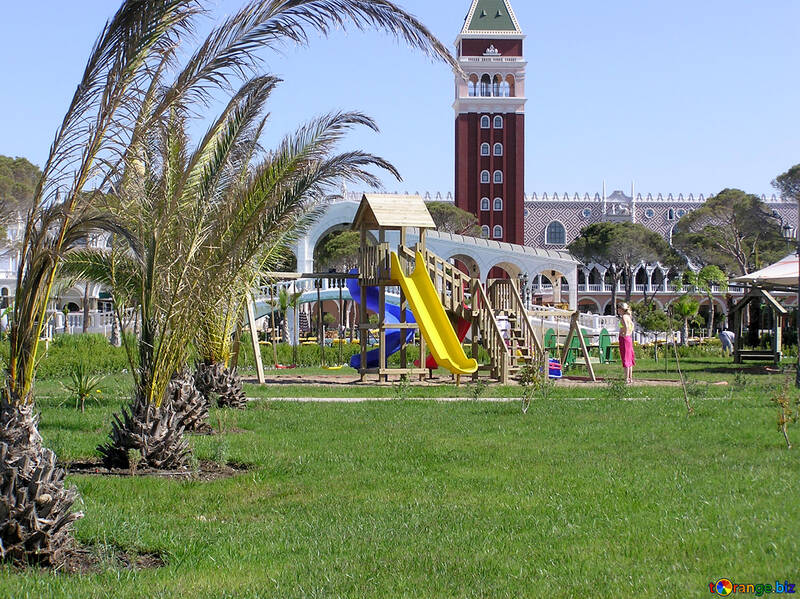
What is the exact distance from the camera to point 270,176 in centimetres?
Result: 944

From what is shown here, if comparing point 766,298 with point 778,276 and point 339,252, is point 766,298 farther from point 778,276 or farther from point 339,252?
point 339,252

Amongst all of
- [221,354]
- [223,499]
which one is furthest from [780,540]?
[221,354]

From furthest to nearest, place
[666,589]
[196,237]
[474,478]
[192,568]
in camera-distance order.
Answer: [196,237], [474,478], [192,568], [666,589]

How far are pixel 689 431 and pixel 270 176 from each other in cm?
491

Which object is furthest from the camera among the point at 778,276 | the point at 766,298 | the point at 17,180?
the point at 17,180

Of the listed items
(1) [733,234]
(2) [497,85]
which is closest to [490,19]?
(2) [497,85]

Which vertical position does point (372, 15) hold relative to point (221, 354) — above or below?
above

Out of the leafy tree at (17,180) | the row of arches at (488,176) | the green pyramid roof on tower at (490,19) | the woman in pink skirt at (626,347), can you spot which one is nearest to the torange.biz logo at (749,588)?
the woman in pink skirt at (626,347)

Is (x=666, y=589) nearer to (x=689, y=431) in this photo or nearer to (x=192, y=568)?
(x=192, y=568)

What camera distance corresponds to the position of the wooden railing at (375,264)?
60.2 ft

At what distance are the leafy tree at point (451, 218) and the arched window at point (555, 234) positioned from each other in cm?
1673

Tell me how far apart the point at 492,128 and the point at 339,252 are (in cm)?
2543

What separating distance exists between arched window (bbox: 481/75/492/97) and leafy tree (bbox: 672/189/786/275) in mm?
19600

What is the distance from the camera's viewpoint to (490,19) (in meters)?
79.2
